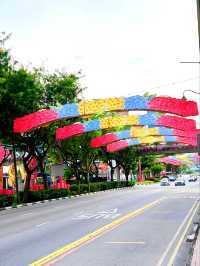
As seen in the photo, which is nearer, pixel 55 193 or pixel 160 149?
pixel 55 193

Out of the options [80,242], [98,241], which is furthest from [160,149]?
[80,242]

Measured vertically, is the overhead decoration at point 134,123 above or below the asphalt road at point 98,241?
above

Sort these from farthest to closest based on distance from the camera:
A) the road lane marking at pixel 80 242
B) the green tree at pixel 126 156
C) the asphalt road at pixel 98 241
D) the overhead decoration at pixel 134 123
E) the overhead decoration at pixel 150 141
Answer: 1. the green tree at pixel 126 156
2. the overhead decoration at pixel 150 141
3. the overhead decoration at pixel 134 123
4. the asphalt road at pixel 98 241
5. the road lane marking at pixel 80 242

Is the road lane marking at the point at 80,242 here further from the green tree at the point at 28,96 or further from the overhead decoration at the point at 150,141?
the overhead decoration at the point at 150,141

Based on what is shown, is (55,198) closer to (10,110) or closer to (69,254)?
(10,110)

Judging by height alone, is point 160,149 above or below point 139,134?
below

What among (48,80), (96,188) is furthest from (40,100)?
(96,188)

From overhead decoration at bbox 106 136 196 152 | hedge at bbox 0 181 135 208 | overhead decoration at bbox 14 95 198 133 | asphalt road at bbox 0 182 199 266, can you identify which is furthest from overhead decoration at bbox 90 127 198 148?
asphalt road at bbox 0 182 199 266

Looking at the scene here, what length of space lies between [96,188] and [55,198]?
1911 cm

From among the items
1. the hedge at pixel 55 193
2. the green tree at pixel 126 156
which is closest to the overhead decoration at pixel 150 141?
the hedge at pixel 55 193

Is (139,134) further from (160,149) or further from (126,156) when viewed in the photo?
(160,149)

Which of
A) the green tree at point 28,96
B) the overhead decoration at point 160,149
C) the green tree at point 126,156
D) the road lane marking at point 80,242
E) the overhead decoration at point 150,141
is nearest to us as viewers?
the road lane marking at point 80,242

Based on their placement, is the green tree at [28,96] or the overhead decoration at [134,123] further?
the overhead decoration at [134,123]

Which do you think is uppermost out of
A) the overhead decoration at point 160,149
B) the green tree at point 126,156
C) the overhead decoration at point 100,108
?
the overhead decoration at point 100,108
